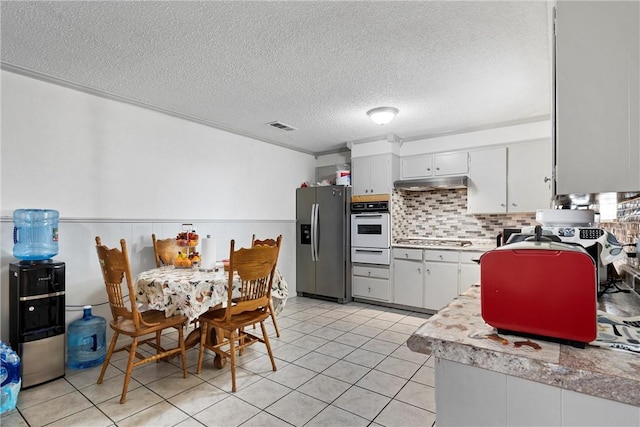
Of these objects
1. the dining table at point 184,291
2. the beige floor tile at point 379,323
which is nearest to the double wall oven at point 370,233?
the beige floor tile at point 379,323

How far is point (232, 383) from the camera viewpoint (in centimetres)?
240

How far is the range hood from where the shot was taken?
13.8 feet

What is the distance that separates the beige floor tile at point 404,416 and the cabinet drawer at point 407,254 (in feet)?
8.00

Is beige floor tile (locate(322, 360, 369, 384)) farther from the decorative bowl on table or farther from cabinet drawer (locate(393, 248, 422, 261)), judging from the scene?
cabinet drawer (locate(393, 248, 422, 261))

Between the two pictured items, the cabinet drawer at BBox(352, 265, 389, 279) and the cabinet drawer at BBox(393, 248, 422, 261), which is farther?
the cabinet drawer at BBox(352, 265, 389, 279)

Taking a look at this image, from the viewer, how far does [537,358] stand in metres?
0.82

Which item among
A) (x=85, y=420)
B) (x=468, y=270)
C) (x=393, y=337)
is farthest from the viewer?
(x=468, y=270)

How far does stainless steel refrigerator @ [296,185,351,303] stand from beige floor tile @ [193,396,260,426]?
287 cm

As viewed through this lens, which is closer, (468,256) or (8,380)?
(8,380)

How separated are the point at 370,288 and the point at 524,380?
4042mm

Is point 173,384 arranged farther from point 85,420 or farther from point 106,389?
point 85,420

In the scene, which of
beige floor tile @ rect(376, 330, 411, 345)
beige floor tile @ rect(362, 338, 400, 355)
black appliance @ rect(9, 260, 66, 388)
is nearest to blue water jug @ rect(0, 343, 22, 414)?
black appliance @ rect(9, 260, 66, 388)

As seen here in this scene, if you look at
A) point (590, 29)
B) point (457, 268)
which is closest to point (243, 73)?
point (590, 29)

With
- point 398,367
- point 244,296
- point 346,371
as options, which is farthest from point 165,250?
point 398,367
